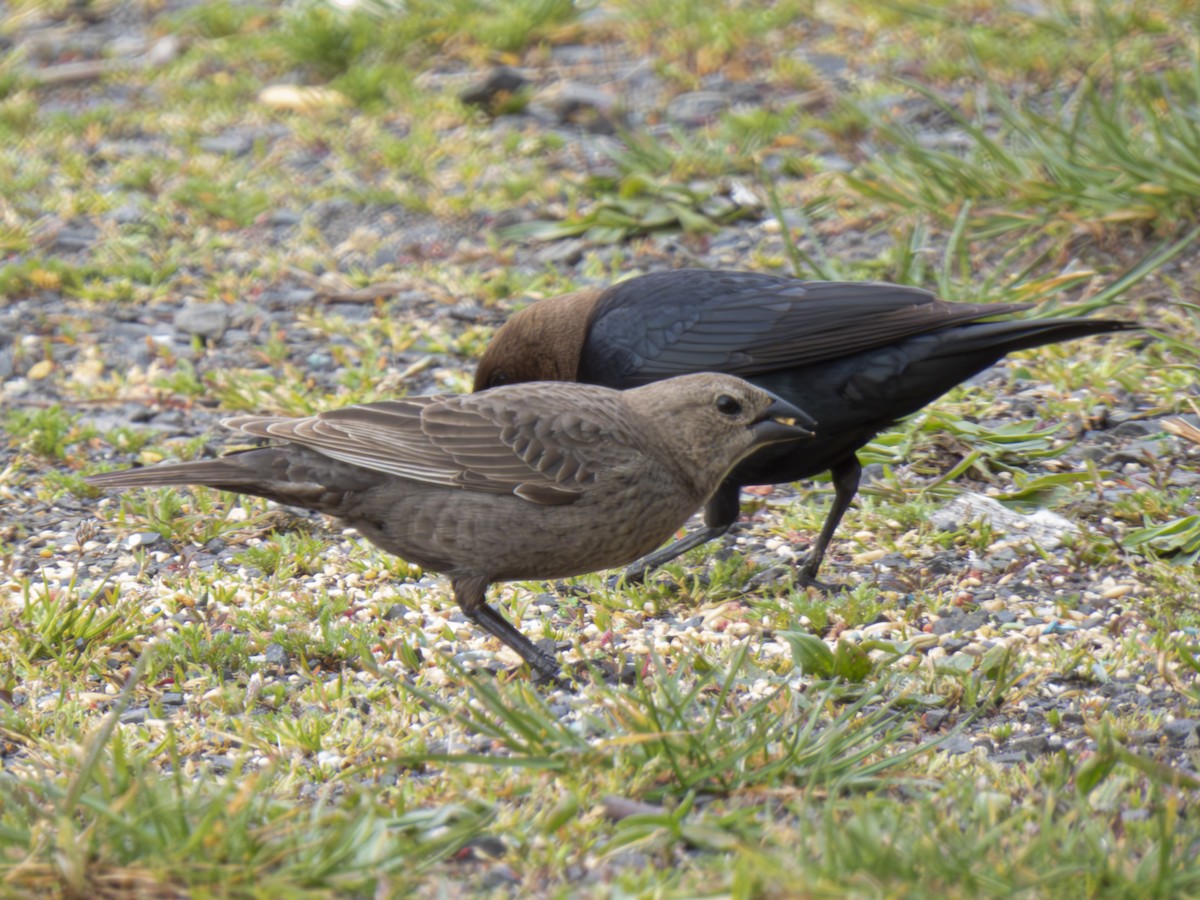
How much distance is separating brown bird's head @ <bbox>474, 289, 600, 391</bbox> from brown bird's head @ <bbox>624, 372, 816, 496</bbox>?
1.12 meters

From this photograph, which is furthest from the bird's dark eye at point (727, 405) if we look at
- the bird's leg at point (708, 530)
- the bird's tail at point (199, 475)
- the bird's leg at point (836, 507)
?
the bird's tail at point (199, 475)

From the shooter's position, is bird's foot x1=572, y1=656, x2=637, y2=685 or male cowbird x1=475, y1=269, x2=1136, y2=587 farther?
male cowbird x1=475, y1=269, x2=1136, y2=587

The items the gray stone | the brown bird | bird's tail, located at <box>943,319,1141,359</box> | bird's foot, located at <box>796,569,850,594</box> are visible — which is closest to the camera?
the brown bird

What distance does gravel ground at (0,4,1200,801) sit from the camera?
405 centimetres

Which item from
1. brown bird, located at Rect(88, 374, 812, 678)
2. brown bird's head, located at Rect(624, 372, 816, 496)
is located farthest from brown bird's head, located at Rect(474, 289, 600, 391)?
brown bird's head, located at Rect(624, 372, 816, 496)

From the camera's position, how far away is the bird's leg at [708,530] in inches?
188

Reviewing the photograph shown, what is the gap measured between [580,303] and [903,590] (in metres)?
1.60

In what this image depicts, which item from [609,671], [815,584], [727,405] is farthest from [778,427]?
[609,671]

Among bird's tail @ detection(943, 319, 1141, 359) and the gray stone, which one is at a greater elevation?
bird's tail @ detection(943, 319, 1141, 359)

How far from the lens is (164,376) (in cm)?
616

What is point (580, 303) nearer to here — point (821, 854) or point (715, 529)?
point (715, 529)

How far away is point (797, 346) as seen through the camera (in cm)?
481

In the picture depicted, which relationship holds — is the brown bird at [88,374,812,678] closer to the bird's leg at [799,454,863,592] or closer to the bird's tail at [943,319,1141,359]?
the bird's leg at [799,454,863,592]

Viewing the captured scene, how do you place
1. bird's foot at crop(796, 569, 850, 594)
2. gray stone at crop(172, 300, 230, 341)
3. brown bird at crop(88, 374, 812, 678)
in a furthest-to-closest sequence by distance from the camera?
gray stone at crop(172, 300, 230, 341), bird's foot at crop(796, 569, 850, 594), brown bird at crop(88, 374, 812, 678)
